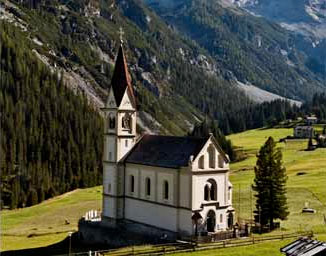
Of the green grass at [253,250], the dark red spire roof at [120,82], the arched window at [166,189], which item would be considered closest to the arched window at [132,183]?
the arched window at [166,189]

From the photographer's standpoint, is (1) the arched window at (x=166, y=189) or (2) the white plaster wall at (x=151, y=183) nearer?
(1) the arched window at (x=166, y=189)

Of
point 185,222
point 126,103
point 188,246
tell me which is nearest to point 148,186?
point 185,222

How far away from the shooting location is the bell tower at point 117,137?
281 feet

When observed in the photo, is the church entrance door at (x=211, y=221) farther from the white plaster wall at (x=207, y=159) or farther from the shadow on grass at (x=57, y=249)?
the shadow on grass at (x=57, y=249)

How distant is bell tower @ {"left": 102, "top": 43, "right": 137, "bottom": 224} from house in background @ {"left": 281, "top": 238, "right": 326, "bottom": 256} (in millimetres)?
44436

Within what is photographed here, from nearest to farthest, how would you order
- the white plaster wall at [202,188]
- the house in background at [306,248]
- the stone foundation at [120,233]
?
1. the house in background at [306,248]
2. the white plaster wall at [202,188]
3. the stone foundation at [120,233]

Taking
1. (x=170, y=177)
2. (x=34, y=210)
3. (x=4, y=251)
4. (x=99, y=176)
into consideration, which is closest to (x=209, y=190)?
(x=170, y=177)

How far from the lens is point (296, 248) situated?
43.1 meters

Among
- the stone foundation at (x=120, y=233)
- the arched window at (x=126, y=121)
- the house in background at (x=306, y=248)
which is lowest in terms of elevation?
the stone foundation at (x=120, y=233)

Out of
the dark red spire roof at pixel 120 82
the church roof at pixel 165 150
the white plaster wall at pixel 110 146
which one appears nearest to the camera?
the church roof at pixel 165 150

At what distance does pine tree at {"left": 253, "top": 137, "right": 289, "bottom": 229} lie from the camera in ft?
252

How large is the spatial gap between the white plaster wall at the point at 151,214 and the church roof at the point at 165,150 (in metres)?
5.44

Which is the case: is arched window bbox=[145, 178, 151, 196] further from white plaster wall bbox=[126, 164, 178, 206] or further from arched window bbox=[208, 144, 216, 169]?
arched window bbox=[208, 144, 216, 169]

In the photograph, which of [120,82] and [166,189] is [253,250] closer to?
[166,189]
